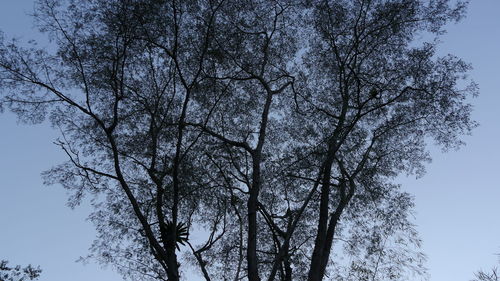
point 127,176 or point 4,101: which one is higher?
point 4,101

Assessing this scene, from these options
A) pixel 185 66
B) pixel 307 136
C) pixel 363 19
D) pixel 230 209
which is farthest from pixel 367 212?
pixel 185 66

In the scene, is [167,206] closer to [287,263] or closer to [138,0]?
[287,263]

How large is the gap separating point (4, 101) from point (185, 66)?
616cm

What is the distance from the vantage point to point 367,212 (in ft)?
59.1

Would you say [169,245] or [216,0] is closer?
[169,245]

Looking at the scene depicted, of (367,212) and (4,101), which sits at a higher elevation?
(4,101)

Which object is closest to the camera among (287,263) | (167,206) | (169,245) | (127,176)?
(169,245)

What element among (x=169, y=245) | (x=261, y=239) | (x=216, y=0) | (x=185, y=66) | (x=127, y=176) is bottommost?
(x=169, y=245)

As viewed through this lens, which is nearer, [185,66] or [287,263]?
[287,263]

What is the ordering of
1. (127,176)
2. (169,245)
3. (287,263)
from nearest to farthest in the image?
(169,245) < (287,263) < (127,176)

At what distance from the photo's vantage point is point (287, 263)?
15781mm

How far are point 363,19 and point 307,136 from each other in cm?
474

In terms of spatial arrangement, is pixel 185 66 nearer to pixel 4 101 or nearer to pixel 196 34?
pixel 196 34

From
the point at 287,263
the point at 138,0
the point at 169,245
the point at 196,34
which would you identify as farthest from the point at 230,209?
the point at 138,0
